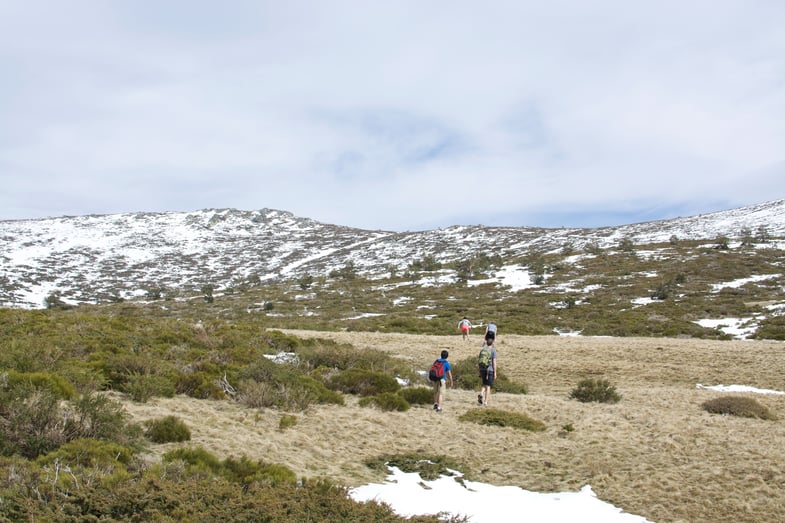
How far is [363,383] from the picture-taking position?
42.3 feet

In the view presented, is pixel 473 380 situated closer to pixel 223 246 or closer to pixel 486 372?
pixel 486 372

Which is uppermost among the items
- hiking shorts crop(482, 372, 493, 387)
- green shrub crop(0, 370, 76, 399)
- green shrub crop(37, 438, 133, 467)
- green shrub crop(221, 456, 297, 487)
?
green shrub crop(0, 370, 76, 399)

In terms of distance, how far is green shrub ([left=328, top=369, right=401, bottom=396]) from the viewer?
12.7 meters

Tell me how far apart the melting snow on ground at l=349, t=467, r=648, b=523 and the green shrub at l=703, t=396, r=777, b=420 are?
21.4ft

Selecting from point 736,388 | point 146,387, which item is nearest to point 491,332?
point 146,387

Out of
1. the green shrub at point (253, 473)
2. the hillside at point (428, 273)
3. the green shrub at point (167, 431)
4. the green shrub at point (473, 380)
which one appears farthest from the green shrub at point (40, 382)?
the hillside at point (428, 273)

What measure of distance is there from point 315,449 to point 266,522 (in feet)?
12.1

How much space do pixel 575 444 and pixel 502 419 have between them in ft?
5.29

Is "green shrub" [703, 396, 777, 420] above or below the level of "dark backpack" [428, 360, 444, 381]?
below

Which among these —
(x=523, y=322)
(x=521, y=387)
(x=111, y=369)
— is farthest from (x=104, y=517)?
(x=523, y=322)

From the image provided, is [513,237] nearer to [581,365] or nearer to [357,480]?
[581,365]

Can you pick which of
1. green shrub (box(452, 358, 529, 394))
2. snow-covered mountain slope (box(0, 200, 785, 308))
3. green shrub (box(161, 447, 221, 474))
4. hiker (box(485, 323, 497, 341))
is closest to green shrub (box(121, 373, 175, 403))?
green shrub (box(161, 447, 221, 474))

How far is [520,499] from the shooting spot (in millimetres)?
7020

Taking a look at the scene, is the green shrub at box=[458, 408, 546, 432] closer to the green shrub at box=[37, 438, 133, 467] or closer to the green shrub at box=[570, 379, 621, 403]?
the green shrub at box=[570, 379, 621, 403]
